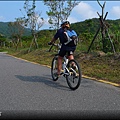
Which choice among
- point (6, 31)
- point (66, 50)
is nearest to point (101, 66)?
point (66, 50)

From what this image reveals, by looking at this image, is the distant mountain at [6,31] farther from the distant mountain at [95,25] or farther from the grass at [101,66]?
the grass at [101,66]

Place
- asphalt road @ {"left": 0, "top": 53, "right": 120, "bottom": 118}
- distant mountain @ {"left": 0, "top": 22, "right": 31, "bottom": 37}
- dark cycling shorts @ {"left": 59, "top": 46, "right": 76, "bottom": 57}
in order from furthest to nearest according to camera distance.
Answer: distant mountain @ {"left": 0, "top": 22, "right": 31, "bottom": 37} < dark cycling shorts @ {"left": 59, "top": 46, "right": 76, "bottom": 57} < asphalt road @ {"left": 0, "top": 53, "right": 120, "bottom": 118}

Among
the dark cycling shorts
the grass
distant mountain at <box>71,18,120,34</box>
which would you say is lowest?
the grass

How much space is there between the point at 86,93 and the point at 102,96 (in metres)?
0.39

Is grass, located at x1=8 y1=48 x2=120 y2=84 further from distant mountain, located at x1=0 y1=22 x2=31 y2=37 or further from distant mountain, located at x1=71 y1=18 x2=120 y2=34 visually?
distant mountain, located at x1=0 y1=22 x2=31 y2=37

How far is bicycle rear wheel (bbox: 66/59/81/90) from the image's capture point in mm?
5198

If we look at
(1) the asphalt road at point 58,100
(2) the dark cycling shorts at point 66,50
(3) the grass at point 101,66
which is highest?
Result: (2) the dark cycling shorts at point 66,50

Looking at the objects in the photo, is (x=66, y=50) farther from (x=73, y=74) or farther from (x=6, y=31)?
(x=6, y=31)

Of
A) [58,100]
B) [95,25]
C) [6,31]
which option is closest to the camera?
[58,100]

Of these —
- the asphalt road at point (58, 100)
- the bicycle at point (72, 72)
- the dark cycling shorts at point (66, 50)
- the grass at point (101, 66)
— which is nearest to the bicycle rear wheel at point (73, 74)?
the bicycle at point (72, 72)

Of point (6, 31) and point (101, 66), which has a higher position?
point (6, 31)

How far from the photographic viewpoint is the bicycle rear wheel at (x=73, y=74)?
17.1ft

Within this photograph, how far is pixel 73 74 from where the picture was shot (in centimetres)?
539

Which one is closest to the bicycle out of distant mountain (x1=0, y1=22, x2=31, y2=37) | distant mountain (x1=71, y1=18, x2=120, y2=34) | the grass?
the grass
